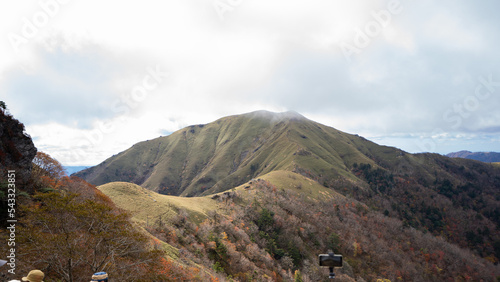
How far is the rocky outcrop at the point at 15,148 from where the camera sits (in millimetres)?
25531

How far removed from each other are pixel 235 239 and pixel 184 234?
1488 cm

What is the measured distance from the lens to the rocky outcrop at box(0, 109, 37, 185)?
25531 millimetres

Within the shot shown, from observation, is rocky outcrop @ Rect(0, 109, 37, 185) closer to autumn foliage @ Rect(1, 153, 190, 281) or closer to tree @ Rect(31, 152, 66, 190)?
tree @ Rect(31, 152, 66, 190)

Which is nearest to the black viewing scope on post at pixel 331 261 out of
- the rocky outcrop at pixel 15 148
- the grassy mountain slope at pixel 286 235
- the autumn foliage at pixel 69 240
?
the autumn foliage at pixel 69 240

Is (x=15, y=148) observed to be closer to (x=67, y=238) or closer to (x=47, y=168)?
(x=47, y=168)

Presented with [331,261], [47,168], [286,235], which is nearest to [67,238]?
[331,261]

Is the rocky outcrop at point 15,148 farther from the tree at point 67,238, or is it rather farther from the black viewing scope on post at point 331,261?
the black viewing scope on post at point 331,261

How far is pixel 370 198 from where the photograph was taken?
541 feet

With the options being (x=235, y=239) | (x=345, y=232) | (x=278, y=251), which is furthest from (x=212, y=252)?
(x=345, y=232)

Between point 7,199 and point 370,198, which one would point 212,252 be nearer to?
point 7,199

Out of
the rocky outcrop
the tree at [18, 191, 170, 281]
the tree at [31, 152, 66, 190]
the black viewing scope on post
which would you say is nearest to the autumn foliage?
the tree at [18, 191, 170, 281]

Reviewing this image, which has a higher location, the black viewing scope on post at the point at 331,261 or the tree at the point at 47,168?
the tree at the point at 47,168

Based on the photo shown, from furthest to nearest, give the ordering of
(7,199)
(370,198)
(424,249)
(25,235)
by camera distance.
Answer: (370,198) → (424,249) → (7,199) → (25,235)

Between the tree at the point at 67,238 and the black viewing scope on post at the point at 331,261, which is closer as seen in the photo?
the black viewing scope on post at the point at 331,261
